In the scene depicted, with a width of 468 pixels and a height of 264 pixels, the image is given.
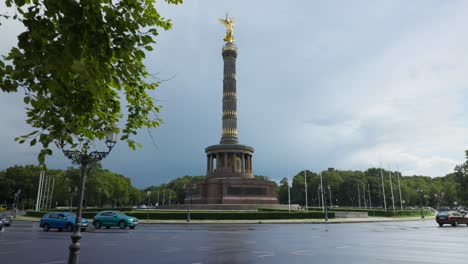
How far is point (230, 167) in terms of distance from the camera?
59125 mm

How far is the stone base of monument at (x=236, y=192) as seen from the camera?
172 feet

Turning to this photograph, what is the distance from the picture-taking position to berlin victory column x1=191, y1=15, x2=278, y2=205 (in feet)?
174

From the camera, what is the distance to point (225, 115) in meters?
64.2

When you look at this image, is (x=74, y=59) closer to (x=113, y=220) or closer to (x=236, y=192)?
(x=113, y=220)

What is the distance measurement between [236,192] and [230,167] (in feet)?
24.1

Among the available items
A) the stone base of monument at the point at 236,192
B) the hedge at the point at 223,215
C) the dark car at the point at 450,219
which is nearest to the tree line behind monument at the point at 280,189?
the stone base of monument at the point at 236,192

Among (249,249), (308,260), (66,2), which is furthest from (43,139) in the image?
(249,249)

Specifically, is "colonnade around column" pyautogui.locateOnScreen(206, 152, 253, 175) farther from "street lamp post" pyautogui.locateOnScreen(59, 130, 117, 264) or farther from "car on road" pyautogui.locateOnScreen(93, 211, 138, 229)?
"street lamp post" pyautogui.locateOnScreen(59, 130, 117, 264)

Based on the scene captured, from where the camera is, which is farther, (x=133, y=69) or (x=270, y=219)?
(x=270, y=219)

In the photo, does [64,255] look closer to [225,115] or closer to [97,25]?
[97,25]

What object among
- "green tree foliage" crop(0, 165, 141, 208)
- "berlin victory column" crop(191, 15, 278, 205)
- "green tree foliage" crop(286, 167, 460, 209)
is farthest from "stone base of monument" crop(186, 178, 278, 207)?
"green tree foliage" crop(286, 167, 460, 209)

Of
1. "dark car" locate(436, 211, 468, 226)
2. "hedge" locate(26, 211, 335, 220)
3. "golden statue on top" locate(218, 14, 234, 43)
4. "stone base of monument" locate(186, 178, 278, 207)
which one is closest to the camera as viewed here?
"dark car" locate(436, 211, 468, 226)

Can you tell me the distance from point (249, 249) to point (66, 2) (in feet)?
38.8

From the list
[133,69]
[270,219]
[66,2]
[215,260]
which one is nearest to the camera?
[66,2]
